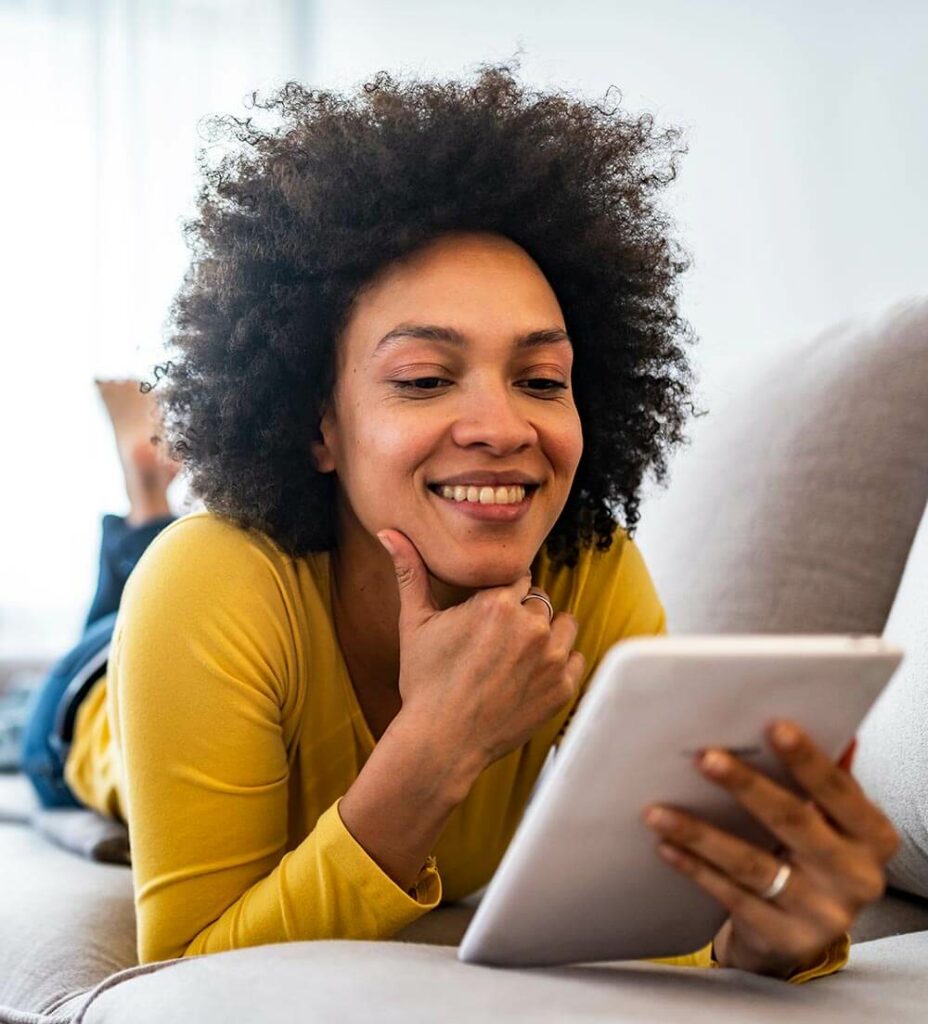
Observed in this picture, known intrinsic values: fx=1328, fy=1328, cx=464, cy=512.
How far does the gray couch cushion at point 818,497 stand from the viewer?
1675 millimetres

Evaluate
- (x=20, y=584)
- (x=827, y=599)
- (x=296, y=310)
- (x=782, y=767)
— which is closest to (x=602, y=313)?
(x=296, y=310)

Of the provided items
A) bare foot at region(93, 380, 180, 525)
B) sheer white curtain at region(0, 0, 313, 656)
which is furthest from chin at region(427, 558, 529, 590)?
sheer white curtain at region(0, 0, 313, 656)

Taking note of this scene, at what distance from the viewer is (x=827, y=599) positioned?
1.67 meters

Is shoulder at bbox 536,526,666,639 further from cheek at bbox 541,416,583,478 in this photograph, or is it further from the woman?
cheek at bbox 541,416,583,478

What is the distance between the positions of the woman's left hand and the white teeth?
1.42ft

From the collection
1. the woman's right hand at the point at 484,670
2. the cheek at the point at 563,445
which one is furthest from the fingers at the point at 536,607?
the cheek at the point at 563,445

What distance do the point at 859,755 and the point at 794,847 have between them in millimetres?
575

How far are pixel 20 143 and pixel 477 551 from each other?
139 inches

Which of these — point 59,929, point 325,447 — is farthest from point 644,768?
point 59,929

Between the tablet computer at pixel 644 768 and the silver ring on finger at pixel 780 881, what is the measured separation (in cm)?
5

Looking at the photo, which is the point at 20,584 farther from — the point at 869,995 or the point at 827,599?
the point at 869,995

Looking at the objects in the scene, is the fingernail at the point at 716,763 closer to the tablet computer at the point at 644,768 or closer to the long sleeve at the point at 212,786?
the tablet computer at the point at 644,768

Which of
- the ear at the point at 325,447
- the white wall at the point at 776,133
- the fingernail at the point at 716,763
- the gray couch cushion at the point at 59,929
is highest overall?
the white wall at the point at 776,133

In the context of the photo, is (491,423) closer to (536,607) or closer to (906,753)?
(536,607)
